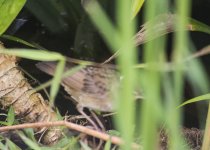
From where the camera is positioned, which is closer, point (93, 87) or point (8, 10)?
point (8, 10)

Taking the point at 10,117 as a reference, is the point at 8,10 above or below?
above

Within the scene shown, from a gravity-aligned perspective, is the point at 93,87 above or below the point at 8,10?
below

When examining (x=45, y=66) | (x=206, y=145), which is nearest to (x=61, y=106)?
(x=45, y=66)

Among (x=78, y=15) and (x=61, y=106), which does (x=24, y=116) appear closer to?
(x=61, y=106)

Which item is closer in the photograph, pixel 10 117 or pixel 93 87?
pixel 10 117
